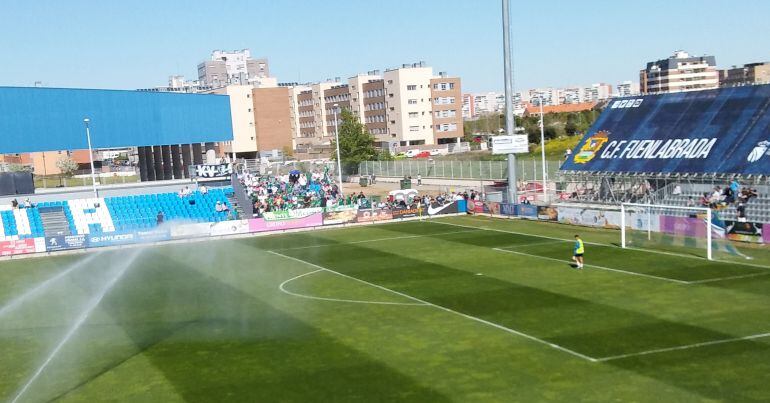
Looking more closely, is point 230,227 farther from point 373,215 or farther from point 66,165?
point 66,165

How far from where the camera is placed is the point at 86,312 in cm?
3003

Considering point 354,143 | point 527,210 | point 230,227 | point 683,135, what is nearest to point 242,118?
point 354,143

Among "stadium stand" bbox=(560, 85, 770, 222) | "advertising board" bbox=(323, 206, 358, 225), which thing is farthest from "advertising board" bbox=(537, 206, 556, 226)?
"advertising board" bbox=(323, 206, 358, 225)

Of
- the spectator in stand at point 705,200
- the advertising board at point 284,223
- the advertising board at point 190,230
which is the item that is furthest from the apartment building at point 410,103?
the spectator in stand at point 705,200

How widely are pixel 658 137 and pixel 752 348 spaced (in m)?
34.7

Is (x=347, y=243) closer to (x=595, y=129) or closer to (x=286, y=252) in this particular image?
(x=286, y=252)

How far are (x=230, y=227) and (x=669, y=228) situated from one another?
29.5 meters

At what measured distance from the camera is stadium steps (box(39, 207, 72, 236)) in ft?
187

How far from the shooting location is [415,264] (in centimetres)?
3862

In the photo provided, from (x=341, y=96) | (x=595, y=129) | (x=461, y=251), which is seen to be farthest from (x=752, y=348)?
(x=341, y=96)

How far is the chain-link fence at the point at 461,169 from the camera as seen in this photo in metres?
73.1

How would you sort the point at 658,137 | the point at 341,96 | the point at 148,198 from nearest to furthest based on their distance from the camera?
the point at 658,137 → the point at 148,198 → the point at 341,96

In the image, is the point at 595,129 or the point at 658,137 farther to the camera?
the point at 595,129

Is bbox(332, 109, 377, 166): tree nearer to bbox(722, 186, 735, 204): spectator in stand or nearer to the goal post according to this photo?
bbox(722, 186, 735, 204): spectator in stand
